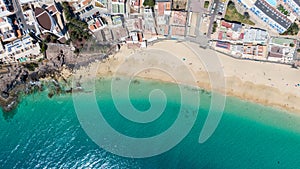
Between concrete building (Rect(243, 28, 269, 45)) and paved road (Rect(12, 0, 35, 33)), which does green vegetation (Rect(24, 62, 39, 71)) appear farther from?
concrete building (Rect(243, 28, 269, 45))

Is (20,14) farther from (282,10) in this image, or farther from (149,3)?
(282,10)

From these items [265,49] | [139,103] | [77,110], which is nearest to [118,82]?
[139,103]

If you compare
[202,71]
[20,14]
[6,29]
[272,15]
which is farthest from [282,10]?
[6,29]

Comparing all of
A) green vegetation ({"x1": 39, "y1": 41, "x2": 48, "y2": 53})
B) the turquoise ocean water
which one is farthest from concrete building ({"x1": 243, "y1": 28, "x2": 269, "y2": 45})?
green vegetation ({"x1": 39, "y1": 41, "x2": 48, "y2": 53})

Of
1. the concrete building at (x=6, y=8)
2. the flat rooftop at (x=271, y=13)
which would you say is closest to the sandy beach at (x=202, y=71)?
the flat rooftop at (x=271, y=13)

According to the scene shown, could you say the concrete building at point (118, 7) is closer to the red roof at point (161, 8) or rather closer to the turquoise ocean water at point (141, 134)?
the red roof at point (161, 8)

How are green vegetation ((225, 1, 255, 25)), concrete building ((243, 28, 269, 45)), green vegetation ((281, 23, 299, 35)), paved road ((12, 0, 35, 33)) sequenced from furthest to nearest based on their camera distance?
green vegetation ((225, 1, 255, 25)), concrete building ((243, 28, 269, 45)), green vegetation ((281, 23, 299, 35)), paved road ((12, 0, 35, 33))
